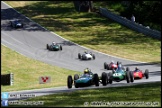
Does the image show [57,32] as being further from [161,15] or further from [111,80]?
[111,80]

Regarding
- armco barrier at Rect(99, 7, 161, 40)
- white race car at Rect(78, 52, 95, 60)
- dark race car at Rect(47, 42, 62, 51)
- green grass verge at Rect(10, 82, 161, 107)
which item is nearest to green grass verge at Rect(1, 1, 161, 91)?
Result: armco barrier at Rect(99, 7, 161, 40)

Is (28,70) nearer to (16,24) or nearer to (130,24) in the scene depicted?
(130,24)

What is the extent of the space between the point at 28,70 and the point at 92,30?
72.5 ft

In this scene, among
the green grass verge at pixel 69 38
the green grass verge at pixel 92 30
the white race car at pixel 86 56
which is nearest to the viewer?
the green grass verge at pixel 69 38

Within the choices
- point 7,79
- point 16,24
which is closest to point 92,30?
point 16,24

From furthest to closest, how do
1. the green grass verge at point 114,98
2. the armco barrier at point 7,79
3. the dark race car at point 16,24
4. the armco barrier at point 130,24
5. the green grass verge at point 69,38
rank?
the dark race car at point 16,24 < the armco barrier at point 130,24 < the green grass verge at point 69,38 < the armco barrier at point 7,79 < the green grass verge at point 114,98

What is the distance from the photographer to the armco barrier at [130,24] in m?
54.9

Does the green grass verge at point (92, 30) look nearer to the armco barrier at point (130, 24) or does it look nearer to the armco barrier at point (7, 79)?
the armco barrier at point (130, 24)

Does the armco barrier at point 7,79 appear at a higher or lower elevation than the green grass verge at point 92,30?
lower

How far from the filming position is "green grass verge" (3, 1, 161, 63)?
162 feet

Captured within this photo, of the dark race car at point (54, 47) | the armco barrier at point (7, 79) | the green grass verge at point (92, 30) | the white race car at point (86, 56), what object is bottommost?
the armco barrier at point (7, 79)

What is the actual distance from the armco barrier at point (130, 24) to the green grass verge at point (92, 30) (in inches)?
26.4

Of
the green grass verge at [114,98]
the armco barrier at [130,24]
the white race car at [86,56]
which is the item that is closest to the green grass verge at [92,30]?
the armco barrier at [130,24]

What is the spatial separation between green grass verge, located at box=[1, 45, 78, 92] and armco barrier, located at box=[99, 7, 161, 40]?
54.8ft
